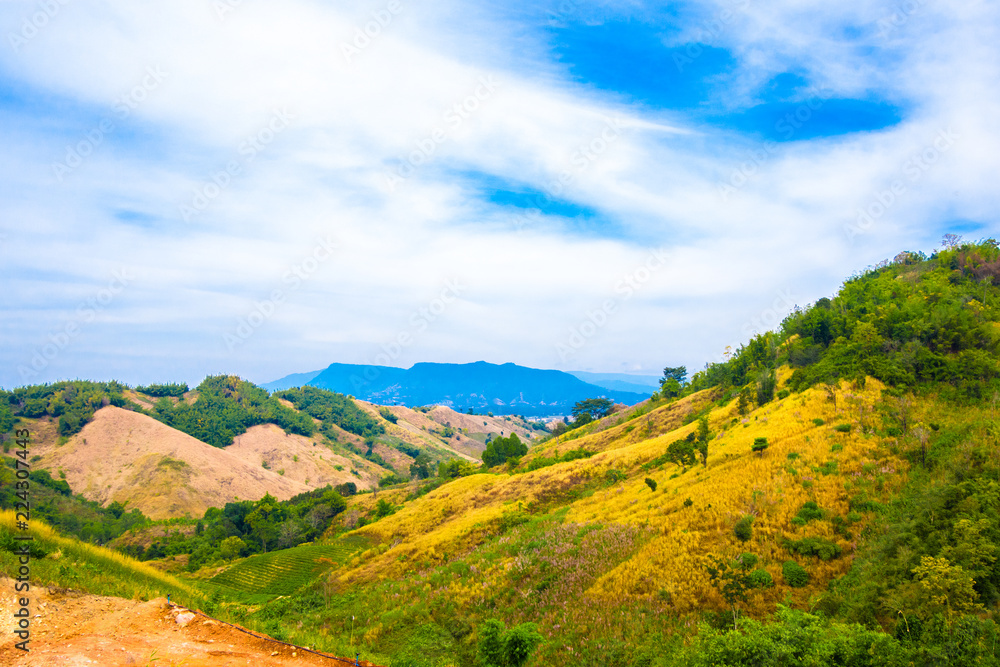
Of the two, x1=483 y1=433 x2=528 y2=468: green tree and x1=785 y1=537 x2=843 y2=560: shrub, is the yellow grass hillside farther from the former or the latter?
x1=483 y1=433 x2=528 y2=468: green tree

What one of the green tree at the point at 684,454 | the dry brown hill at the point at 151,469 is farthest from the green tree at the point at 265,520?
the green tree at the point at 684,454

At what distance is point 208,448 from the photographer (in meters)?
123

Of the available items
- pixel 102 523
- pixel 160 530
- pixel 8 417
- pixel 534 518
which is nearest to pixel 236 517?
pixel 160 530

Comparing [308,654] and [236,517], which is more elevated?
[308,654]

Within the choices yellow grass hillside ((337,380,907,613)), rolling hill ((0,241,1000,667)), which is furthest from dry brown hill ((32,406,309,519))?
yellow grass hillside ((337,380,907,613))

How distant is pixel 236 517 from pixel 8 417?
112 metres

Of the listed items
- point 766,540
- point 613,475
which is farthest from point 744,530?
point 613,475

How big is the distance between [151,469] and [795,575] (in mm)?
133563

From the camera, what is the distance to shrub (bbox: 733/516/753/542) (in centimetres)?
1623

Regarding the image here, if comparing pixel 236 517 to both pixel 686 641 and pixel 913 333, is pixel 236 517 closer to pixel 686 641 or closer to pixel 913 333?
pixel 686 641

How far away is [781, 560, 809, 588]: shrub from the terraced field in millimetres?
33286

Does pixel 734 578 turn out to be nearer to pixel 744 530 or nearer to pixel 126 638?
pixel 744 530

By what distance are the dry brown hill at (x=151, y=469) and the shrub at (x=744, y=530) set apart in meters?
117

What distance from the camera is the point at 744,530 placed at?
1628 cm
